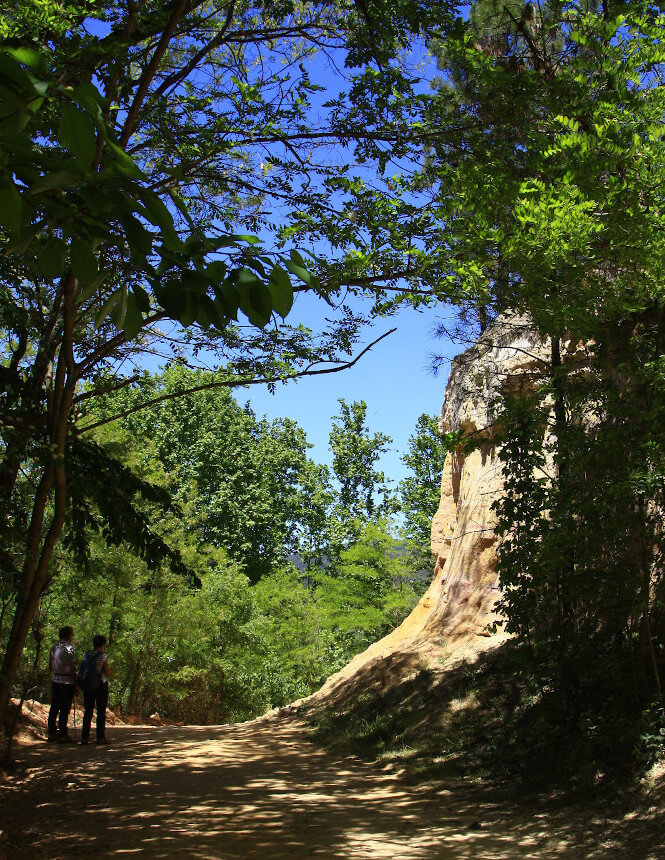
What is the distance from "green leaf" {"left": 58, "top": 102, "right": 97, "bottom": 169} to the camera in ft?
4.97

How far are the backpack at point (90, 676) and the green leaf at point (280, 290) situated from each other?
9.39 m

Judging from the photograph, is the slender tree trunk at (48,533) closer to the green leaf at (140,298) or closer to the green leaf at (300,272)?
the green leaf at (140,298)

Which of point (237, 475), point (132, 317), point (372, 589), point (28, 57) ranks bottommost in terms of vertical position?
point (132, 317)

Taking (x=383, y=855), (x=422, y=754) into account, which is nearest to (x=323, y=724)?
(x=422, y=754)

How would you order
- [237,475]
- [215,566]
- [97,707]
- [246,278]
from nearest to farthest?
[246,278] < [97,707] < [215,566] < [237,475]

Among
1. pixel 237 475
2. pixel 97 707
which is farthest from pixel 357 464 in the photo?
pixel 97 707

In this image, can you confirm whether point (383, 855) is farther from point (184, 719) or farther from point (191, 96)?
point (184, 719)

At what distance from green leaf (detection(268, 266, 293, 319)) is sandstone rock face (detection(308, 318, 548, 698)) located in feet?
32.0

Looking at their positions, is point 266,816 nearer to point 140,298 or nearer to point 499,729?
point 499,729

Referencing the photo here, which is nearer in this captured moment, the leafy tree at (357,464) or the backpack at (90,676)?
the backpack at (90,676)

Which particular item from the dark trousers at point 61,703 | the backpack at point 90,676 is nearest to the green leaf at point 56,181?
the dark trousers at point 61,703

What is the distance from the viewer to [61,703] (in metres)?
9.88

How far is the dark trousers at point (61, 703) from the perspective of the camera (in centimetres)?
968

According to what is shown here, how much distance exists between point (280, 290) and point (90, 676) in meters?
9.53
